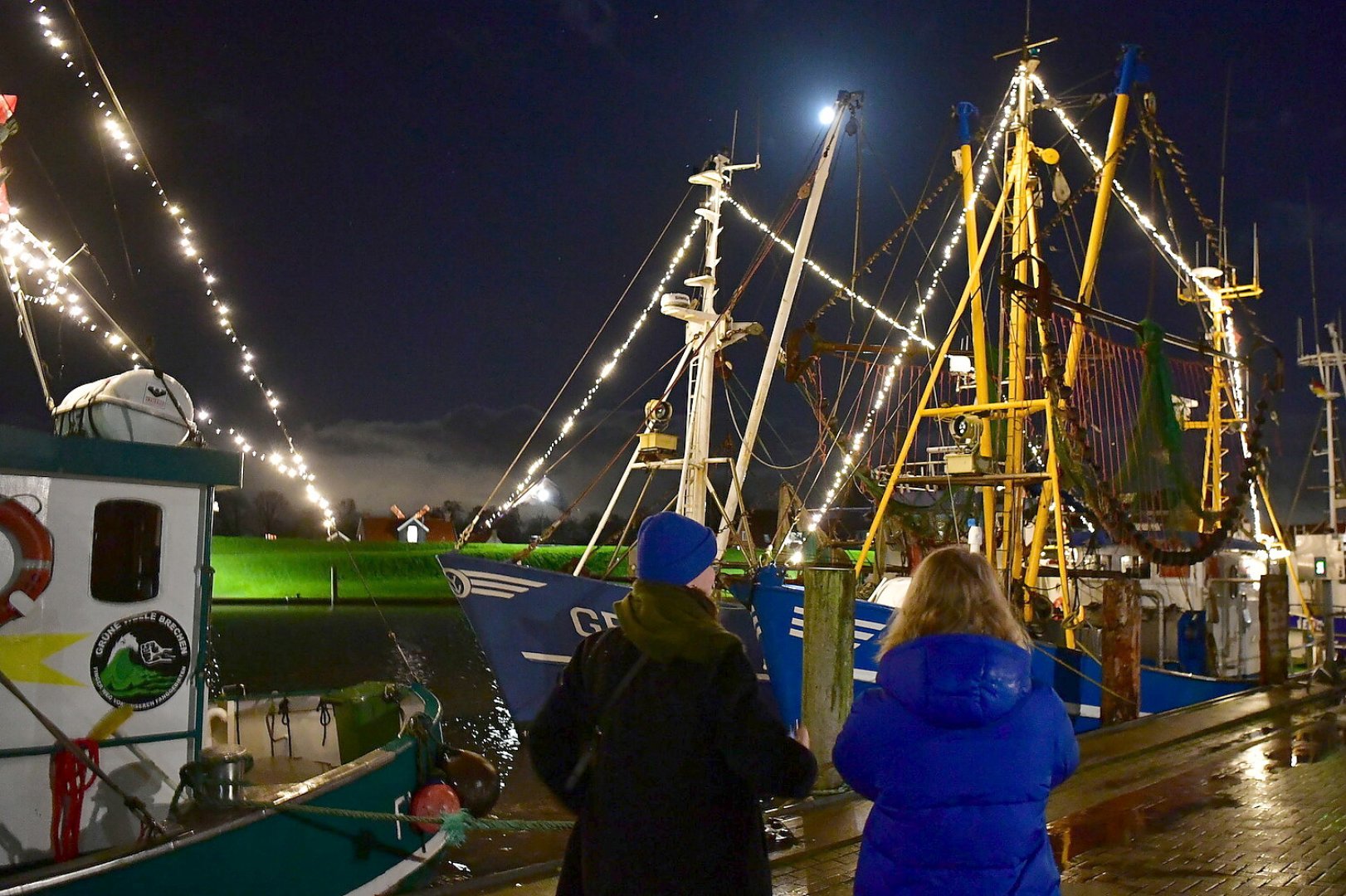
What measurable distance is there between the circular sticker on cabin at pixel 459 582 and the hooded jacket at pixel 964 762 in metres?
10.7

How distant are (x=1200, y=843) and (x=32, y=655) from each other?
7.28 m

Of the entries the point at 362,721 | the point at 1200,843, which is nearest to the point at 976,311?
the point at 1200,843

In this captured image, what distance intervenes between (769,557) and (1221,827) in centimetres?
823

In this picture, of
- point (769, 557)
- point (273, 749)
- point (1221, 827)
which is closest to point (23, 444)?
point (273, 749)

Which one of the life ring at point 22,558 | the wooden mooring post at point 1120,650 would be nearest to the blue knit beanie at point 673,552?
the life ring at point 22,558

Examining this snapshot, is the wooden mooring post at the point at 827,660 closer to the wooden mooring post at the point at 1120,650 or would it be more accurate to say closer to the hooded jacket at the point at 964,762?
the hooded jacket at the point at 964,762

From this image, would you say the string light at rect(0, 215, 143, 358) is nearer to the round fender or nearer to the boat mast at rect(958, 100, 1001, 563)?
the round fender

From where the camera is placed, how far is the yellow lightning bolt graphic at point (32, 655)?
5301mm

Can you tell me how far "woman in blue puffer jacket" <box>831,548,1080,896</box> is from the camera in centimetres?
270

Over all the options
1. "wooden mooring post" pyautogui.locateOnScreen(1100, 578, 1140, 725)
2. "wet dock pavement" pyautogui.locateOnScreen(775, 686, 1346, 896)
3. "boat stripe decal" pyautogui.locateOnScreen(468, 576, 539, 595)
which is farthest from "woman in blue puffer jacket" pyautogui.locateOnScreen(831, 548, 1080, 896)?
"wooden mooring post" pyautogui.locateOnScreen(1100, 578, 1140, 725)

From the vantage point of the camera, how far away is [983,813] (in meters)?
2.76

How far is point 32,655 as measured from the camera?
17.7ft

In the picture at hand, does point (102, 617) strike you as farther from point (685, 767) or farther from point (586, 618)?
point (586, 618)

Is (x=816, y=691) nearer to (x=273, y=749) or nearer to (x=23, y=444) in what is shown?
(x=273, y=749)
